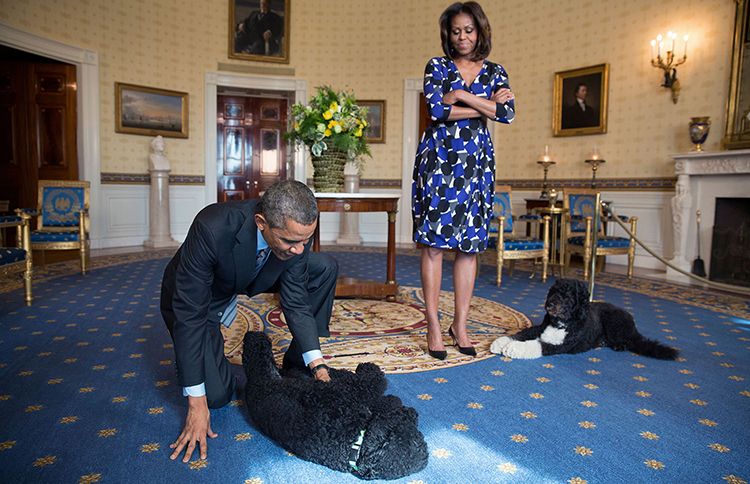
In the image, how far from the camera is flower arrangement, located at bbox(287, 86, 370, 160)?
161 inches

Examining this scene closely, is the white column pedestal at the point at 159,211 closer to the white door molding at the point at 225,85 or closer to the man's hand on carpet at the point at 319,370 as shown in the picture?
the white door molding at the point at 225,85

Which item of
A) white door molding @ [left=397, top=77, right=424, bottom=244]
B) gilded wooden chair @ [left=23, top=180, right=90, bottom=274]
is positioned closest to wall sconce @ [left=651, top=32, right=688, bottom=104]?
white door molding @ [left=397, top=77, right=424, bottom=244]

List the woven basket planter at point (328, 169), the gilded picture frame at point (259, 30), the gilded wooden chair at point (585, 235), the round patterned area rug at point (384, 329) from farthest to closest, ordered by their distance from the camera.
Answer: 1. the gilded picture frame at point (259, 30)
2. the gilded wooden chair at point (585, 235)
3. the woven basket planter at point (328, 169)
4. the round patterned area rug at point (384, 329)

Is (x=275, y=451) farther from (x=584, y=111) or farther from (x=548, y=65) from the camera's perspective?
(x=548, y=65)

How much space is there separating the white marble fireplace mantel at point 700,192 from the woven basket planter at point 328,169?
4.47 m

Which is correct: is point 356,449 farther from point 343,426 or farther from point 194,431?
point 194,431

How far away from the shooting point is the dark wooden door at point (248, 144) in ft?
34.8

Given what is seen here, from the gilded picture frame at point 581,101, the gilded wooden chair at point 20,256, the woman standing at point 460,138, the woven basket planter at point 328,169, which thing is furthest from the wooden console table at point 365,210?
the gilded picture frame at point 581,101

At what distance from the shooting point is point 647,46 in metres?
7.17

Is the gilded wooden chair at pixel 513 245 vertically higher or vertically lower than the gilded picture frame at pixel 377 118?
lower

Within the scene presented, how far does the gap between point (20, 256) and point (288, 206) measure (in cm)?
340

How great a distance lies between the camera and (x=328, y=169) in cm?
425

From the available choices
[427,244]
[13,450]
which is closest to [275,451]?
[13,450]

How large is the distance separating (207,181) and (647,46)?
291 inches
